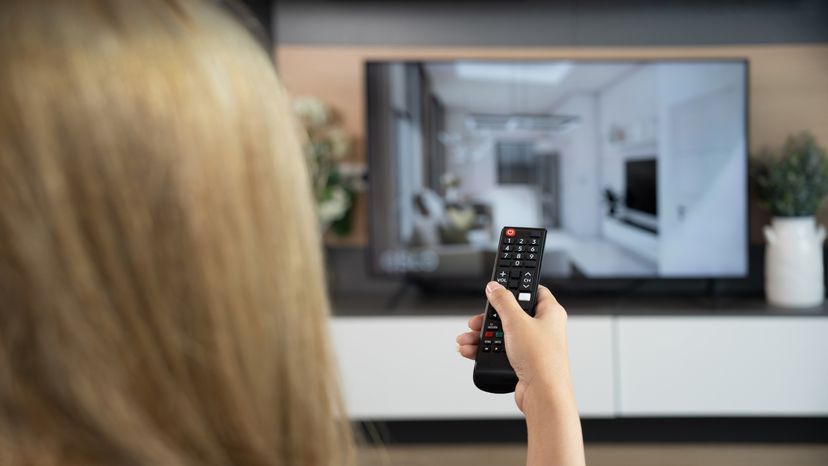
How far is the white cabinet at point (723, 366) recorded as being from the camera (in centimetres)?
Result: 281

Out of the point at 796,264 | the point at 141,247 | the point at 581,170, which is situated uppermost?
the point at 581,170

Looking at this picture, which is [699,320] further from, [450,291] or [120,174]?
[120,174]

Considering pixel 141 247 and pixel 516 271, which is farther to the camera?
pixel 516 271

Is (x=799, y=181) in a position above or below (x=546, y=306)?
above

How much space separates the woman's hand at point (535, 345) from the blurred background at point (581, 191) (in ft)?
6.09

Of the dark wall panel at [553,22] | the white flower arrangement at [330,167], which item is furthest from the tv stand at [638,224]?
the white flower arrangement at [330,167]

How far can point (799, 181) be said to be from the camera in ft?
9.61

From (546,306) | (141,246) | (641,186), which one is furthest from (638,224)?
(141,246)

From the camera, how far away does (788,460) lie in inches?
116

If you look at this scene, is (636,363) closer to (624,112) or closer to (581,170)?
(581,170)

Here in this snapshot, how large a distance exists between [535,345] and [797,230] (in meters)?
2.38

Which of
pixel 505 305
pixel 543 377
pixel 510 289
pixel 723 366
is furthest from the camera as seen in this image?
pixel 723 366

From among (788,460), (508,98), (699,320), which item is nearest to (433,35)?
(508,98)

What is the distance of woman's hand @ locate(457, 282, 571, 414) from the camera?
0.87 m
